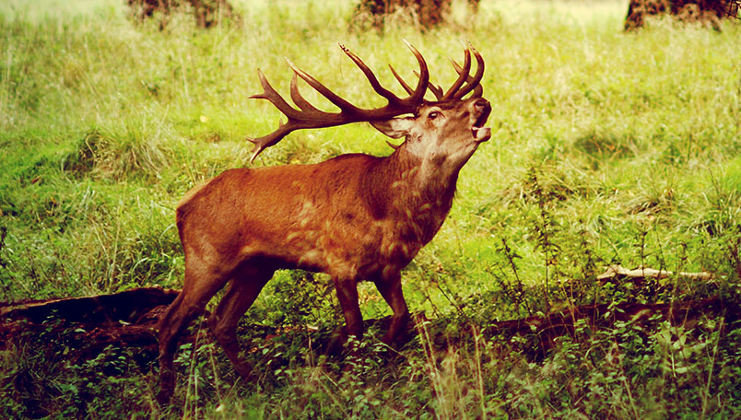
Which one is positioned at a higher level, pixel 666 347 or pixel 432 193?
pixel 432 193

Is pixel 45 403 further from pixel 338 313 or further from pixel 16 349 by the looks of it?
pixel 338 313

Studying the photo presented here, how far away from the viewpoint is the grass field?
14.3 feet

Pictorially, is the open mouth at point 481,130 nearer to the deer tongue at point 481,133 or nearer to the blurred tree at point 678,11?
the deer tongue at point 481,133

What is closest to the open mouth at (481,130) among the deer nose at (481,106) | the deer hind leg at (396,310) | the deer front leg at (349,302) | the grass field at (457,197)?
the deer nose at (481,106)

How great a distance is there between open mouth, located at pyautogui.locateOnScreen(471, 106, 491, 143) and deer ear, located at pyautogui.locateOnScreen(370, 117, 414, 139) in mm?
470

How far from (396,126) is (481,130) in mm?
664

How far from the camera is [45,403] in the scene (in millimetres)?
4812

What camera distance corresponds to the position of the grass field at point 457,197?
14.3 ft

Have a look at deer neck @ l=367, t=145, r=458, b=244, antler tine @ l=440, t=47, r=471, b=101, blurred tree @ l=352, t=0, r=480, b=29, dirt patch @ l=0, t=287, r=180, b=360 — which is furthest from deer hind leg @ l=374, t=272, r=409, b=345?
blurred tree @ l=352, t=0, r=480, b=29

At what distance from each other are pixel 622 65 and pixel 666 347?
7.68 m

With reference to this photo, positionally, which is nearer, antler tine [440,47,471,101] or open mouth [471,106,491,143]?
open mouth [471,106,491,143]

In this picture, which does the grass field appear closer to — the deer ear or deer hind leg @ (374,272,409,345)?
deer hind leg @ (374,272,409,345)

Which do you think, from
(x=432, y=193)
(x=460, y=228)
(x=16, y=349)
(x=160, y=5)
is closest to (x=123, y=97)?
(x=160, y=5)

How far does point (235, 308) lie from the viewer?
5.50 m
